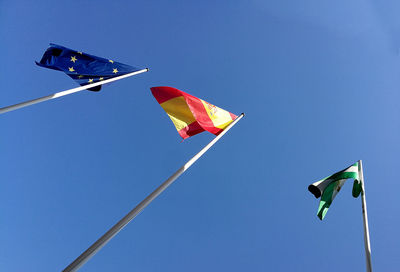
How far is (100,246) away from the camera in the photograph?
15.4 ft

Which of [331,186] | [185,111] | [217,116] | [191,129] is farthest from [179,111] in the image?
[331,186]

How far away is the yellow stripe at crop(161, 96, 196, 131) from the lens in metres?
9.06

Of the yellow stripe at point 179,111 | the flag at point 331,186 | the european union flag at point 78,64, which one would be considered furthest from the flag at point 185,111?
the european union flag at point 78,64

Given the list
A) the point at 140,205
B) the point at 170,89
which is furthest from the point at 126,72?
the point at 140,205

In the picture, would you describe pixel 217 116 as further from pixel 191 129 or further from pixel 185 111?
pixel 185 111

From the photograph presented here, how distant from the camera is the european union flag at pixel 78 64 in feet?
39.0

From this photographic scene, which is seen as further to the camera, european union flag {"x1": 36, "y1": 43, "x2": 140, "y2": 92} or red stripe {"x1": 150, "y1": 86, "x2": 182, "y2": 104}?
european union flag {"x1": 36, "y1": 43, "x2": 140, "y2": 92}

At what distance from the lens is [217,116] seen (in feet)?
31.2

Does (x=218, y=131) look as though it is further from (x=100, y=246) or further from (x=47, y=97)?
(x=47, y=97)

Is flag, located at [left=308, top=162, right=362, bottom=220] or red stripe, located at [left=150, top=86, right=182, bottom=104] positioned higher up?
red stripe, located at [left=150, top=86, right=182, bottom=104]

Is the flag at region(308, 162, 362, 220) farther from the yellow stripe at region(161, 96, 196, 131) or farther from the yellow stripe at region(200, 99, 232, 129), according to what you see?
the yellow stripe at region(161, 96, 196, 131)

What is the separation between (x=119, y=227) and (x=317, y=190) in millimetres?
5162

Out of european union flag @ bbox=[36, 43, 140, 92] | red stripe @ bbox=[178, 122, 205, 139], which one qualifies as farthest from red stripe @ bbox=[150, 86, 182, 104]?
european union flag @ bbox=[36, 43, 140, 92]

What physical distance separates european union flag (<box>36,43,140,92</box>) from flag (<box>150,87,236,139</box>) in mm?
4377
